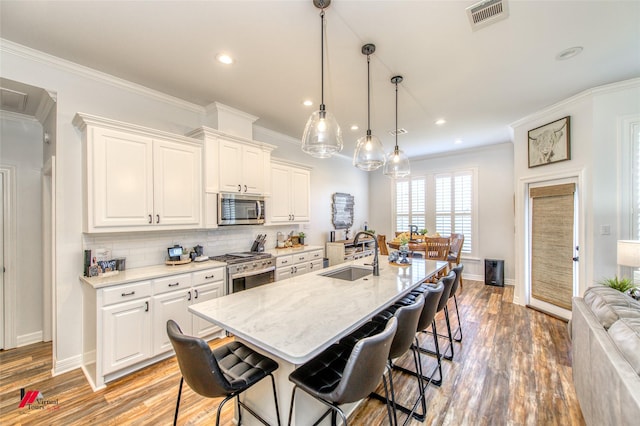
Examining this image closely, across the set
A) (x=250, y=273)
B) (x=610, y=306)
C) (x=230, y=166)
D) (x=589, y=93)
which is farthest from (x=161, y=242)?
(x=589, y=93)

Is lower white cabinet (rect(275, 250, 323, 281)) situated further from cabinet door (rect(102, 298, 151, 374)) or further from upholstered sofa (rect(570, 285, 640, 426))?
upholstered sofa (rect(570, 285, 640, 426))

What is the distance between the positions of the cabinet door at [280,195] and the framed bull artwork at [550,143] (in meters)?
3.87

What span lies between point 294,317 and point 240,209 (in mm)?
2351

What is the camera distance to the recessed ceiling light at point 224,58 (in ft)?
8.07

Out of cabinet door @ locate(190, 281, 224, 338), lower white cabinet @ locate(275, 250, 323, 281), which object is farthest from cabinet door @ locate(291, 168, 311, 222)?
cabinet door @ locate(190, 281, 224, 338)

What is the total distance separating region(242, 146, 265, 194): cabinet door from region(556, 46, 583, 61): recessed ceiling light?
348 cm

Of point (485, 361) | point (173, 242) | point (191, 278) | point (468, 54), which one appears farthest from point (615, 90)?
point (173, 242)

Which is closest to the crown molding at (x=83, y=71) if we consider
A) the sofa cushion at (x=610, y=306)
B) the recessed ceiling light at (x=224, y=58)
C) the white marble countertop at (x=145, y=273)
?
the recessed ceiling light at (x=224, y=58)

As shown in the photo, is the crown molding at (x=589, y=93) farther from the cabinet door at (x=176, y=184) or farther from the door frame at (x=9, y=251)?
the door frame at (x=9, y=251)

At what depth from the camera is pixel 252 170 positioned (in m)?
3.74

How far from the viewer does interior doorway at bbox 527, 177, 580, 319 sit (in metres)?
3.60

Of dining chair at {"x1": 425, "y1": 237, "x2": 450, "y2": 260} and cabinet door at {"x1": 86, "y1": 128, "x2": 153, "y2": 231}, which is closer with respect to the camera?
cabinet door at {"x1": 86, "y1": 128, "x2": 153, "y2": 231}

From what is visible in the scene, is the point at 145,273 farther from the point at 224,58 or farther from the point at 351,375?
the point at 351,375

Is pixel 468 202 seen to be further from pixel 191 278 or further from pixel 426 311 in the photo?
pixel 191 278
